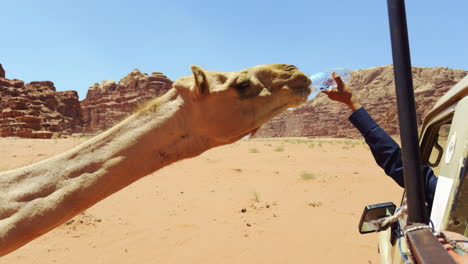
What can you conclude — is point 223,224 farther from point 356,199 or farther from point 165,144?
point 165,144

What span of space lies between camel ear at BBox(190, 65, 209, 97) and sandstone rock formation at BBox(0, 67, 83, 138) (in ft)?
206

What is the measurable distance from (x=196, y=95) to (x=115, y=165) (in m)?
0.90

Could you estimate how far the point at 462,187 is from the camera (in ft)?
4.16

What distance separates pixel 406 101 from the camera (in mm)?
1237

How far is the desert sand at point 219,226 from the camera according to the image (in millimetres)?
6176

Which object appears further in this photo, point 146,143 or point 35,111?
point 35,111

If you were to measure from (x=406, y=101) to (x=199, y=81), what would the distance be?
1.81 metres

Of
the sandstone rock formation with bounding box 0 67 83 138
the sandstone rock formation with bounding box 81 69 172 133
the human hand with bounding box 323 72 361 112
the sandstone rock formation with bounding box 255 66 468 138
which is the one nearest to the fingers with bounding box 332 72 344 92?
the human hand with bounding box 323 72 361 112

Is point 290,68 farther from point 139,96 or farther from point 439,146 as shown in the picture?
point 139,96

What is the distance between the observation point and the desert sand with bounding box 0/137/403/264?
6.18 m

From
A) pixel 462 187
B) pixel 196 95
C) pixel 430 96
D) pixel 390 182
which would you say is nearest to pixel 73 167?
pixel 196 95

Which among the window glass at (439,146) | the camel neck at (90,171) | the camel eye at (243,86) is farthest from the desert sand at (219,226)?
the window glass at (439,146)

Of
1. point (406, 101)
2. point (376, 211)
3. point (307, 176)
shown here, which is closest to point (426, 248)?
point (406, 101)

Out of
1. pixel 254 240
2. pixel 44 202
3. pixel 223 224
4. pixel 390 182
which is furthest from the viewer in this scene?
pixel 390 182
